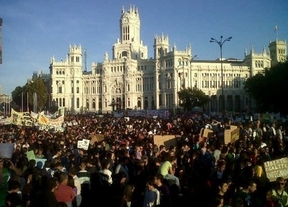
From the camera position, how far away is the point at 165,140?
1497 cm

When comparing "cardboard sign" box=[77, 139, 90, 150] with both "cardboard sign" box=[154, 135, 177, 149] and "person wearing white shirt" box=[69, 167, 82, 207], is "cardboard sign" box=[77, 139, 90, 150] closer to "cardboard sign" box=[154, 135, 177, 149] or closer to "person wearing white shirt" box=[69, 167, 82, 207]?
"cardboard sign" box=[154, 135, 177, 149]

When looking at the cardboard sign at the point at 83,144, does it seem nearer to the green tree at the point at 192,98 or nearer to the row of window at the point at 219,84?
the green tree at the point at 192,98

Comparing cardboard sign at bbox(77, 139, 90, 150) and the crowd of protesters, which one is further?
cardboard sign at bbox(77, 139, 90, 150)

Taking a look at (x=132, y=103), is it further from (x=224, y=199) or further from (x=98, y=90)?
(x=224, y=199)

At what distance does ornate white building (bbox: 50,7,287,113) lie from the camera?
87.3 m

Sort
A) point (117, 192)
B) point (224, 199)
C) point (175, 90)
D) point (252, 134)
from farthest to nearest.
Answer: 1. point (175, 90)
2. point (252, 134)
3. point (117, 192)
4. point (224, 199)

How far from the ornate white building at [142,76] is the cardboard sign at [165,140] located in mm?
68254

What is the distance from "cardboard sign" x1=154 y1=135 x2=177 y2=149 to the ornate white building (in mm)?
68254

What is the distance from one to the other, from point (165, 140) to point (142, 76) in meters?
79.1

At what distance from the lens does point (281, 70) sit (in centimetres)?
4131

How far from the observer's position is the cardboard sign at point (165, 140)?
14797mm

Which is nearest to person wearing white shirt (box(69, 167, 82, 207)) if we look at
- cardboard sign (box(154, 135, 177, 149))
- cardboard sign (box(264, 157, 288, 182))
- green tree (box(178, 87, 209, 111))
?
cardboard sign (box(264, 157, 288, 182))

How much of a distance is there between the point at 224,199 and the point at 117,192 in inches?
85.7

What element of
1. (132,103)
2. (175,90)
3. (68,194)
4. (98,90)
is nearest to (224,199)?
(68,194)
